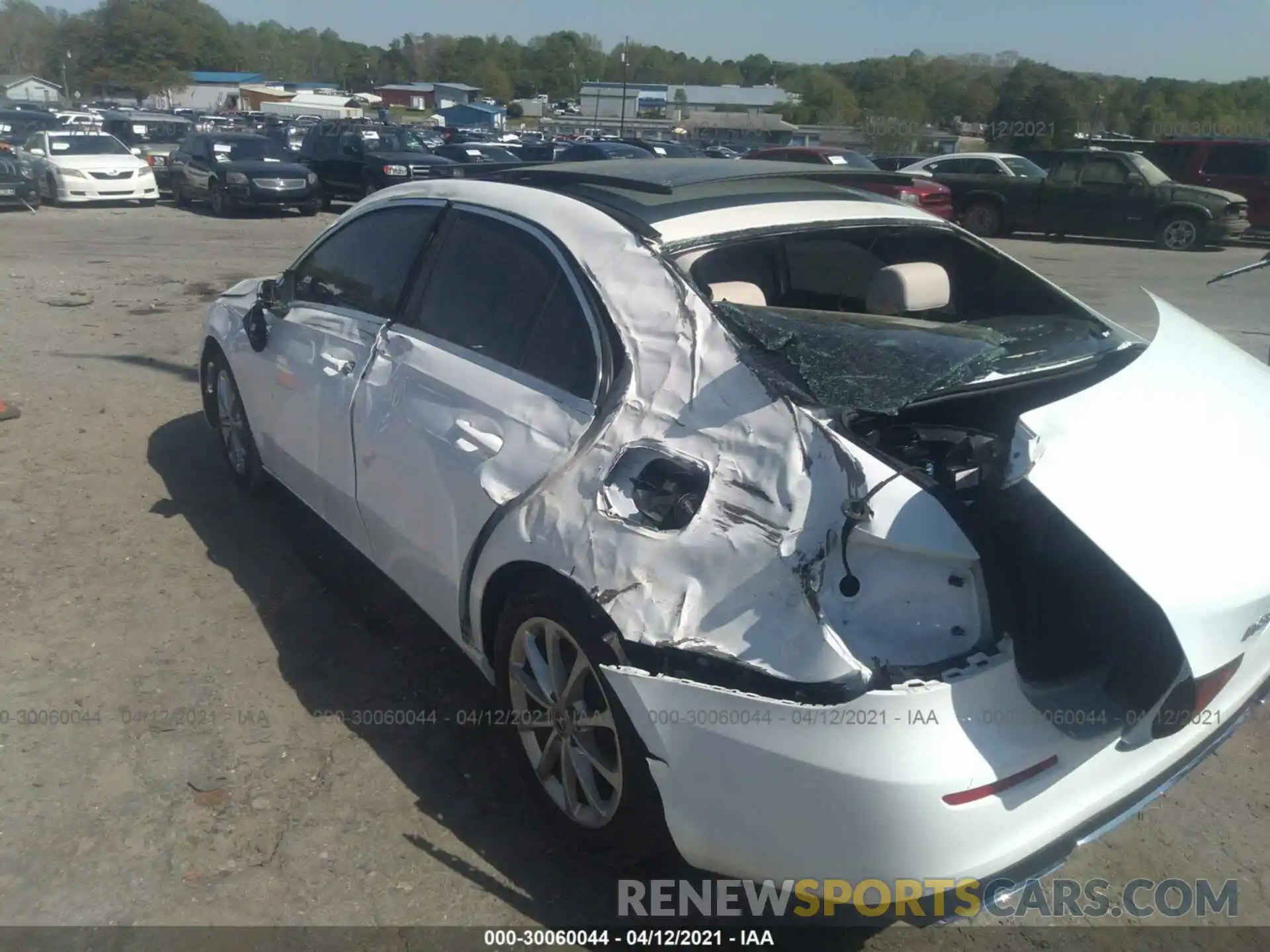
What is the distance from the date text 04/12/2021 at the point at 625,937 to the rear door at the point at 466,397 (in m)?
0.97

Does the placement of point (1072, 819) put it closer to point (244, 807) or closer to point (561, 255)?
point (561, 255)

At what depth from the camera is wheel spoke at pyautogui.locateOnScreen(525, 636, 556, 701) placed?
2.84 m

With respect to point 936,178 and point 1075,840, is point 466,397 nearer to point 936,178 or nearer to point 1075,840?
point 1075,840

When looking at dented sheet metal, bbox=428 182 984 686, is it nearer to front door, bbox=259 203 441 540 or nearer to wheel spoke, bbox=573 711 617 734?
wheel spoke, bbox=573 711 617 734

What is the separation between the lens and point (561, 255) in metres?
3.07

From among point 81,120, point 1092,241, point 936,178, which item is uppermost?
point 936,178

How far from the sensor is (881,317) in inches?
127

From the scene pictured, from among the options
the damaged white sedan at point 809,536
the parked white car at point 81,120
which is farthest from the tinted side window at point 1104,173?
the parked white car at point 81,120

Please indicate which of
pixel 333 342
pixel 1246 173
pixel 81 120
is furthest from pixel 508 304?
pixel 81 120

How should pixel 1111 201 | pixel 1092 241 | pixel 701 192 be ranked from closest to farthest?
1. pixel 701 192
2. pixel 1111 201
3. pixel 1092 241

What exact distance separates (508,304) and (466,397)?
320 mm

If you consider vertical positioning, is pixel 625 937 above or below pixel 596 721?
below

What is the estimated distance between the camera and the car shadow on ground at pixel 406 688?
281 centimetres

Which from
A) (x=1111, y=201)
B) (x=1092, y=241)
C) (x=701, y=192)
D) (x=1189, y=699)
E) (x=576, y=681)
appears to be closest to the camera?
(x=1189, y=699)
